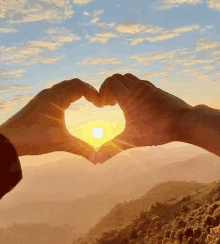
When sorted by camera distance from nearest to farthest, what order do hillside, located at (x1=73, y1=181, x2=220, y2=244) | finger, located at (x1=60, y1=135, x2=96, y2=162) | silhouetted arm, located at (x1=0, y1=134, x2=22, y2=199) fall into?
silhouetted arm, located at (x1=0, y1=134, x2=22, y2=199) → hillside, located at (x1=73, y1=181, x2=220, y2=244) → finger, located at (x1=60, y1=135, x2=96, y2=162)

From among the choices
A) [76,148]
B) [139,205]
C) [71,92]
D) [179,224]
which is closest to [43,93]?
[71,92]

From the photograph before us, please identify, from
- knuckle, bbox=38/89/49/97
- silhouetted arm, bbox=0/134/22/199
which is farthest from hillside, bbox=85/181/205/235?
silhouetted arm, bbox=0/134/22/199

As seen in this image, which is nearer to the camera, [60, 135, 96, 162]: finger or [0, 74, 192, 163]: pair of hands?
[0, 74, 192, 163]: pair of hands

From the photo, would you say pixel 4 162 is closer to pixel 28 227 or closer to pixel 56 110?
pixel 56 110

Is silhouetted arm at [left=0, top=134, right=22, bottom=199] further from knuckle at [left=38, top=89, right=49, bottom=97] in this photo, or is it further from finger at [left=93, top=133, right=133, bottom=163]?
finger at [left=93, top=133, right=133, bottom=163]

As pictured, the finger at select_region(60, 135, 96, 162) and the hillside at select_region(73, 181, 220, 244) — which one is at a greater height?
the finger at select_region(60, 135, 96, 162)

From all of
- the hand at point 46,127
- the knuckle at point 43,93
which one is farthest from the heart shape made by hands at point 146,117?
the knuckle at point 43,93

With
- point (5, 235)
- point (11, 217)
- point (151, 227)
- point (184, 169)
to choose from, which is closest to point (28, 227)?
point (5, 235)
